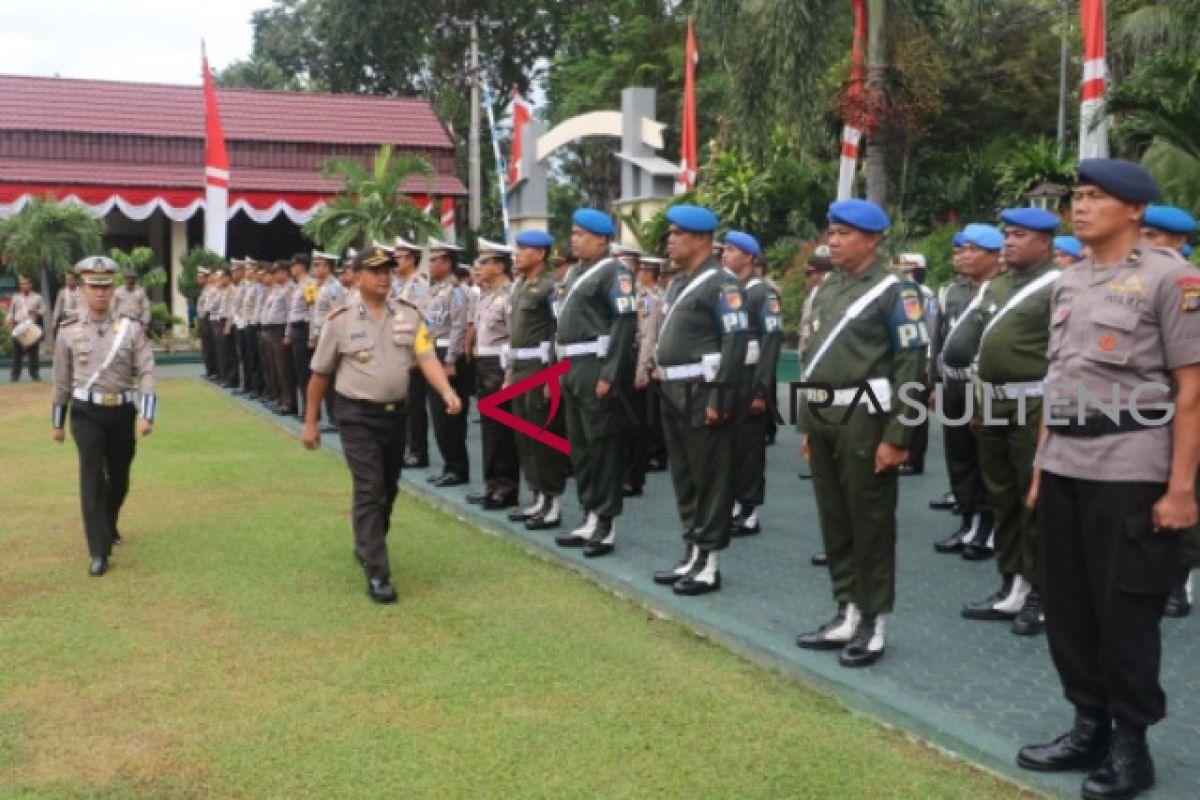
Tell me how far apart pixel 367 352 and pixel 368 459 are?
554 millimetres

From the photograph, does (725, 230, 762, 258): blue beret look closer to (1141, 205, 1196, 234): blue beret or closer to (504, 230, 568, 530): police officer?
(504, 230, 568, 530): police officer

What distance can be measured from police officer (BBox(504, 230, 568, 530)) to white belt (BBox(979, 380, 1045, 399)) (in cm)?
310

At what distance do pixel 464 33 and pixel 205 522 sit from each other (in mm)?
35772

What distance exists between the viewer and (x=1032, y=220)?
5.45 m

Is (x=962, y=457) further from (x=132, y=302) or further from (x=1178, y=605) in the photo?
(x=132, y=302)

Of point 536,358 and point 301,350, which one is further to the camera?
point 301,350

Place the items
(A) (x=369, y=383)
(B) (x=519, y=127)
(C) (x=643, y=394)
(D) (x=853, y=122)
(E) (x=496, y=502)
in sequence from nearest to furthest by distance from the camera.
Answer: (A) (x=369, y=383) → (E) (x=496, y=502) → (C) (x=643, y=394) → (D) (x=853, y=122) → (B) (x=519, y=127)

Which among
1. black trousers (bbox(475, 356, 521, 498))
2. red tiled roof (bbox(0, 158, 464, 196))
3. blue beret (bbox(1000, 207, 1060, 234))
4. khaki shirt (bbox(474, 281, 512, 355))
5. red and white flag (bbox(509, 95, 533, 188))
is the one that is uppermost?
red and white flag (bbox(509, 95, 533, 188))

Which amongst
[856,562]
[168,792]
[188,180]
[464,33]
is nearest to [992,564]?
[856,562]

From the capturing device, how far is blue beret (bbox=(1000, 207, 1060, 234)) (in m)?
5.43

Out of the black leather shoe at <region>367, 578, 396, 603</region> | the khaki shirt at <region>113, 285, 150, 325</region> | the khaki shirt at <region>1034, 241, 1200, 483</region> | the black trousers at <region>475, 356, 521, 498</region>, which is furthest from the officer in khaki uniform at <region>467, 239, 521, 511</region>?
the khaki shirt at <region>113, 285, 150, 325</region>

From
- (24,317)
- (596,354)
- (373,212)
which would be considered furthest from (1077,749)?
(373,212)

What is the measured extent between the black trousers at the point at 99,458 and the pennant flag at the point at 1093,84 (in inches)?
338

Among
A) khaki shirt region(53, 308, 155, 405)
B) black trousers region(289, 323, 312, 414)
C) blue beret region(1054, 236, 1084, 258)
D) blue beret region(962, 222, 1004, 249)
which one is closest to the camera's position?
blue beret region(1054, 236, 1084, 258)
